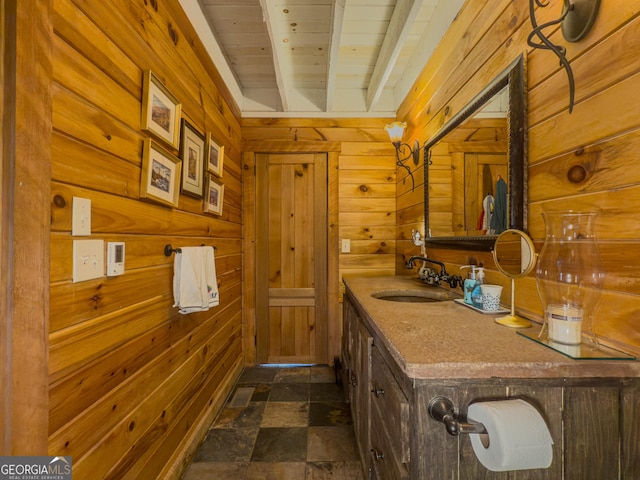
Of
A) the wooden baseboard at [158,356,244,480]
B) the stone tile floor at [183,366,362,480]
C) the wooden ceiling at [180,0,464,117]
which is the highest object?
the wooden ceiling at [180,0,464,117]

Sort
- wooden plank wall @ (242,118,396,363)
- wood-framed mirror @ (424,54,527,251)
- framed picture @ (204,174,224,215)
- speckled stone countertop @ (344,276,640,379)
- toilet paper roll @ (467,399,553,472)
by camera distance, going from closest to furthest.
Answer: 1. toilet paper roll @ (467,399,553,472)
2. speckled stone countertop @ (344,276,640,379)
3. wood-framed mirror @ (424,54,527,251)
4. framed picture @ (204,174,224,215)
5. wooden plank wall @ (242,118,396,363)

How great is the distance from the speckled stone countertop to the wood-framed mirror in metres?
0.45

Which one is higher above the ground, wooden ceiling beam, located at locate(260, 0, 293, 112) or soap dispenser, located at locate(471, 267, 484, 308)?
wooden ceiling beam, located at locate(260, 0, 293, 112)

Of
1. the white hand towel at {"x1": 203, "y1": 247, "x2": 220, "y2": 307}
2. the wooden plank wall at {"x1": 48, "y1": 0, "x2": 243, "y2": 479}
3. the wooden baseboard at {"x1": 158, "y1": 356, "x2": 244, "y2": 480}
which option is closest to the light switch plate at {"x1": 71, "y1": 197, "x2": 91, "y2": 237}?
the wooden plank wall at {"x1": 48, "y1": 0, "x2": 243, "y2": 479}

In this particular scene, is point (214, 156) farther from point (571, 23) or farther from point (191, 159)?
point (571, 23)

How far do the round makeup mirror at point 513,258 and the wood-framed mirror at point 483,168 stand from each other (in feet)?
0.20

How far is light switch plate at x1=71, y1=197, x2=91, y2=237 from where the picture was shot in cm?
80

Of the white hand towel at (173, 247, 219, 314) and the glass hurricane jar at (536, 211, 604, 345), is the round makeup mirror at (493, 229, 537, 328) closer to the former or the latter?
the glass hurricane jar at (536, 211, 604, 345)

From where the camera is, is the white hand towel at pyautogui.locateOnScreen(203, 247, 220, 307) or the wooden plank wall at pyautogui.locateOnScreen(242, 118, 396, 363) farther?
the wooden plank wall at pyautogui.locateOnScreen(242, 118, 396, 363)

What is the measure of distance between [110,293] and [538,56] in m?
1.66

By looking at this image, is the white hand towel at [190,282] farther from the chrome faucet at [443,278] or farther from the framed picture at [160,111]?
the chrome faucet at [443,278]

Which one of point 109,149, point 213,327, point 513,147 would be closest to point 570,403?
point 513,147

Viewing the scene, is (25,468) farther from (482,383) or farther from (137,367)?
(482,383)

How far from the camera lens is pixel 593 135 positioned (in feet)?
2.59
